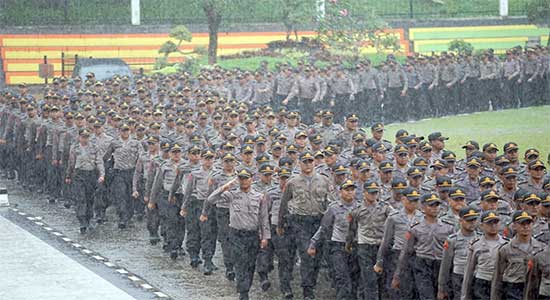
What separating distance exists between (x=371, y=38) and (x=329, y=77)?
909 centimetres

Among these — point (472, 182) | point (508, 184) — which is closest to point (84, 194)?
point (472, 182)

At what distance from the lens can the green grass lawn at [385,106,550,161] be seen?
2744cm

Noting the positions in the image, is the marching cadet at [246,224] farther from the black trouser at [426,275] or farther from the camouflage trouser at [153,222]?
the camouflage trouser at [153,222]

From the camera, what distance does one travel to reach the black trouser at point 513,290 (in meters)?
12.3

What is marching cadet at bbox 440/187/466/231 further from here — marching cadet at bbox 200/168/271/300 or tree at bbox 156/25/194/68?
tree at bbox 156/25/194/68

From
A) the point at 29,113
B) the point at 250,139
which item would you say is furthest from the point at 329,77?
the point at 250,139

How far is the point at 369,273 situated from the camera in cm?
1473

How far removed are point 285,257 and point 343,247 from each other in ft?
4.70

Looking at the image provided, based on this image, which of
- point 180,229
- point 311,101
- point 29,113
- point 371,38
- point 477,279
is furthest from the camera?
point 371,38

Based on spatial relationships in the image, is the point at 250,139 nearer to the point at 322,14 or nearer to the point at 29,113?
the point at 29,113

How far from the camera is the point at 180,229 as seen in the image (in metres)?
19.0

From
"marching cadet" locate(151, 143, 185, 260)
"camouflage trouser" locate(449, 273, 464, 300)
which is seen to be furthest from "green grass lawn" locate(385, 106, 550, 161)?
"camouflage trouser" locate(449, 273, 464, 300)

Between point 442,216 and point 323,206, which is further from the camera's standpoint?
point 323,206

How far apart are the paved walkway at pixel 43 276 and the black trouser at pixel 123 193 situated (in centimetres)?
172
